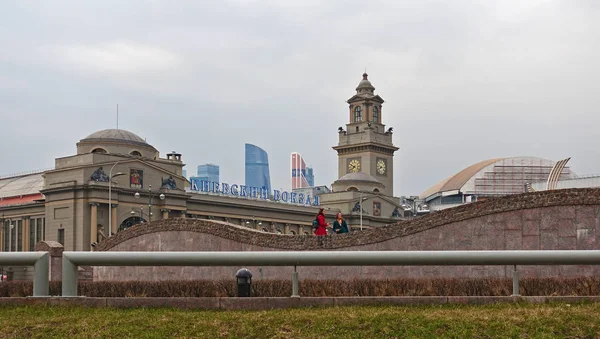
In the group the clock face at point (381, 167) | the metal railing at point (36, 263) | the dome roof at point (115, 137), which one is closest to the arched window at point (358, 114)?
the clock face at point (381, 167)

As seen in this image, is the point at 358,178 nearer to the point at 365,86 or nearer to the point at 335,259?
the point at 365,86

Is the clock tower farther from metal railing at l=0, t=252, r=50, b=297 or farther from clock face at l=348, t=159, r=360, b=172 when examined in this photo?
metal railing at l=0, t=252, r=50, b=297

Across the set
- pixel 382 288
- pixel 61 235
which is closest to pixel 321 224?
pixel 382 288

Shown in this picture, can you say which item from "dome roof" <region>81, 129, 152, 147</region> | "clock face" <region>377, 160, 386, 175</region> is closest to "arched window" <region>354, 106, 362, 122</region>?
"clock face" <region>377, 160, 386, 175</region>

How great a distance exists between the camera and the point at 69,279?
1447 cm

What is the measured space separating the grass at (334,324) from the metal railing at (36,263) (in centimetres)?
173

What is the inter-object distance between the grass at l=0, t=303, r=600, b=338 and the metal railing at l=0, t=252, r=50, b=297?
1.73 m

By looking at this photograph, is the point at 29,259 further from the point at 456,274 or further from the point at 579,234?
the point at 579,234

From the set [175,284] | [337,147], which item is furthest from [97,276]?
[337,147]

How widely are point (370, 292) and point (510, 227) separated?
37.6 feet

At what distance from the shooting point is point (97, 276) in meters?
32.3

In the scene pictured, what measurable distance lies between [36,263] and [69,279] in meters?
0.59

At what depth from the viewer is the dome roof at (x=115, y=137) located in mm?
105881

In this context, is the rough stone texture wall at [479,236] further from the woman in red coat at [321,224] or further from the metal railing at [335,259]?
the metal railing at [335,259]
